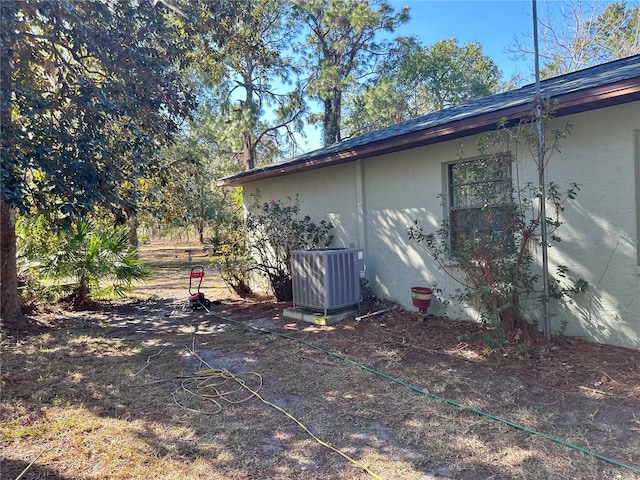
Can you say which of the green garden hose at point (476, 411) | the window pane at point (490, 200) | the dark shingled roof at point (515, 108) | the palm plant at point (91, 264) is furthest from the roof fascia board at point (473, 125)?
the palm plant at point (91, 264)

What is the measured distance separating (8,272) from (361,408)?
6.61m

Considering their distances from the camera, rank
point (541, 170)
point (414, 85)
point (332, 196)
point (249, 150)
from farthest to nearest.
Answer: point (414, 85) → point (249, 150) → point (332, 196) → point (541, 170)

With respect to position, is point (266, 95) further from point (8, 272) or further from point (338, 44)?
point (8, 272)

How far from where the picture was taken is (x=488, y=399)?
3717 mm

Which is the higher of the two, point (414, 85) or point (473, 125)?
point (414, 85)

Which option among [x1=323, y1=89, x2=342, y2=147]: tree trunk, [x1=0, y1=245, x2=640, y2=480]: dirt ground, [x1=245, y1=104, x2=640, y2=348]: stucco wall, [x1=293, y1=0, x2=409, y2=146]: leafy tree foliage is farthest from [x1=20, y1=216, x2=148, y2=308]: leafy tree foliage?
[x1=293, y1=0, x2=409, y2=146]: leafy tree foliage

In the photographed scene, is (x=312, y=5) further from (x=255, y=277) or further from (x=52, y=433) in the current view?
(x=52, y=433)

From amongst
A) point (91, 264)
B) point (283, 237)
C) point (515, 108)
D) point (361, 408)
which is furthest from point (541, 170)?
point (91, 264)

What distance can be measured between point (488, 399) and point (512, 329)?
1.42 metres

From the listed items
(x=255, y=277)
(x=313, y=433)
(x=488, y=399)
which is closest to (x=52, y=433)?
→ (x=313, y=433)

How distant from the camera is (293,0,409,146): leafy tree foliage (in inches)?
722

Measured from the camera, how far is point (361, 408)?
369 centimetres

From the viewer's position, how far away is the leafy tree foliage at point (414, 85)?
62.0 ft

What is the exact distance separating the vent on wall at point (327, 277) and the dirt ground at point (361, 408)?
23.2 inches
